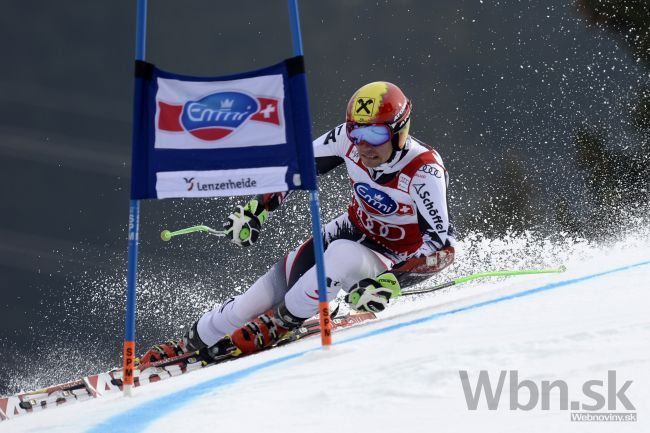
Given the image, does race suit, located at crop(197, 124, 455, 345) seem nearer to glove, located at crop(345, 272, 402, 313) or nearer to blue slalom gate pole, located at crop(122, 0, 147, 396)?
glove, located at crop(345, 272, 402, 313)

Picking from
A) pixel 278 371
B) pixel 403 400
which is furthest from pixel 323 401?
pixel 278 371

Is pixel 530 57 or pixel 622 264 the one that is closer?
pixel 622 264

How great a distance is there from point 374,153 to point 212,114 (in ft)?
4.85

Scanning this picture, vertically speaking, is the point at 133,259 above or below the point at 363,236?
below

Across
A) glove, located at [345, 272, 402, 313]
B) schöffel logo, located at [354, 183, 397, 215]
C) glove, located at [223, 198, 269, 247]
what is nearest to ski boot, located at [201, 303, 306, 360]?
glove, located at [223, 198, 269, 247]

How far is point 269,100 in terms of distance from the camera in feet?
10.3

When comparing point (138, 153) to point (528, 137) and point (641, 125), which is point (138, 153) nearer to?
point (528, 137)

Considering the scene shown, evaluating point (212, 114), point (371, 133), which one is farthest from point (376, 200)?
point (212, 114)

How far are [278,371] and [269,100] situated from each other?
1.16 m

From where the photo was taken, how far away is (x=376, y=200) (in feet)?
15.2

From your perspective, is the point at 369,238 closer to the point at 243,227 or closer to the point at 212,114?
the point at 243,227

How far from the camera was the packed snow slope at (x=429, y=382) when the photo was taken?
171 centimetres

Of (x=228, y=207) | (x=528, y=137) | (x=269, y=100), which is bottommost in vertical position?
(x=269, y=100)

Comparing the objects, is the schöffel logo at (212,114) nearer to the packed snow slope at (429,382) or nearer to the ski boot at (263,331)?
the packed snow slope at (429,382)
